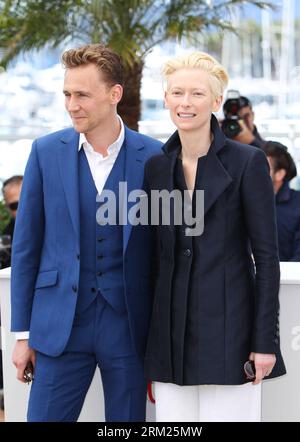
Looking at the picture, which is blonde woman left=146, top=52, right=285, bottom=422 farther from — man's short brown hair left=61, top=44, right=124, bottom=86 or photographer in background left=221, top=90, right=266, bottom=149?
photographer in background left=221, top=90, right=266, bottom=149

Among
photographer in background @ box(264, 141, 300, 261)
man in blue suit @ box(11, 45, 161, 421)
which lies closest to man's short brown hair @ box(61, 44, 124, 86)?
man in blue suit @ box(11, 45, 161, 421)

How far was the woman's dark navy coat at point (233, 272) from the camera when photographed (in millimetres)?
2459

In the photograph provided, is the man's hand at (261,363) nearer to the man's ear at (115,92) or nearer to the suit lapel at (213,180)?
the suit lapel at (213,180)

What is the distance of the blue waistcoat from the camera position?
2.67m

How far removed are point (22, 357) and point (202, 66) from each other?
1.14 meters

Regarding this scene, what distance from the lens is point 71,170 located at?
2686 millimetres

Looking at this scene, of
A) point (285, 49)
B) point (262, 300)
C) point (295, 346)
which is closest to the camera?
point (262, 300)

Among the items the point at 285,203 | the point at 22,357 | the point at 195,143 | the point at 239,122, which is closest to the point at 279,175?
the point at 285,203

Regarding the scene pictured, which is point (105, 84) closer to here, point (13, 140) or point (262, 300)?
point (262, 300)

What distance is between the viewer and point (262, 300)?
2457mm

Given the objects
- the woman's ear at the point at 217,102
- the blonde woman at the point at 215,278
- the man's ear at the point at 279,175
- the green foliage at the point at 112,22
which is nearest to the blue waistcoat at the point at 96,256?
the blonde woman at the point at 215,278

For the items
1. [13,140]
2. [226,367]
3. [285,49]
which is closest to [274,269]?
[226,367]
